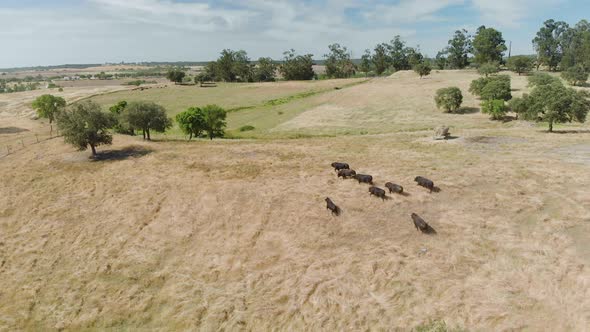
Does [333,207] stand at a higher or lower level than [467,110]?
lower

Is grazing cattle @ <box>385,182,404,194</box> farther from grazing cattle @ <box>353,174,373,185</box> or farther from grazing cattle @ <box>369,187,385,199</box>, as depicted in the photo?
grazing cattle @ <box>353,174,373,185</box>

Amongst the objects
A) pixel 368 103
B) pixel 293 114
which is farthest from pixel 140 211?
pixel 368 103

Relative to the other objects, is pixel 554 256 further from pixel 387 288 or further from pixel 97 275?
pixel 97 275

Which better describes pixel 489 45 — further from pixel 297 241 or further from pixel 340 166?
pixel 297 241

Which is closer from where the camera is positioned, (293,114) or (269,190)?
(269,190)

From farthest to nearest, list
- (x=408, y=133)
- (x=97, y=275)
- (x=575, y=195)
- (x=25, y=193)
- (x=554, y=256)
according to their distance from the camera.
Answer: (x=408, y=133) < (x=25, y=193) < (x=575, y=195) < (x=97, y=275) < (x=554, y=256)

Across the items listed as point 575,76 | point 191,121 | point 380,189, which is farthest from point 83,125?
point 575,76
